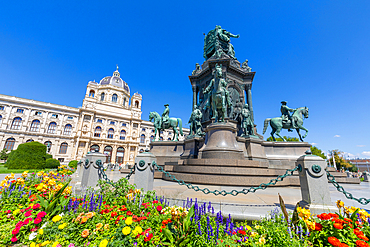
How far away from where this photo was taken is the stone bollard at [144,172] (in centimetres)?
468

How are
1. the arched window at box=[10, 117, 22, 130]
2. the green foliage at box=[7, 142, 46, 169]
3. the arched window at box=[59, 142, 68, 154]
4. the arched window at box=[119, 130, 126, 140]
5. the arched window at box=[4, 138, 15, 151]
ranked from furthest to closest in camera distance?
the arched window at box=[119, 130, 126, 140]
the arched window at box=[59, 142, 68, 154]
the arched window at box=[10, 117, 22, 130]
the arched window at box=[4, 138, 15, 151]
the green foliage at box=[7, 142, 46, 169]

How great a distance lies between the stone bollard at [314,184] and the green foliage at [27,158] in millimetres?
26070

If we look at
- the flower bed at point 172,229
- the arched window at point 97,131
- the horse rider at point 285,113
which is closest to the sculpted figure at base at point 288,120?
the horse rider at point 285,113

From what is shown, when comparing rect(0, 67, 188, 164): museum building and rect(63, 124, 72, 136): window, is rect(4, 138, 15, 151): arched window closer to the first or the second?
rect(0, 67, 188, 164): museum building

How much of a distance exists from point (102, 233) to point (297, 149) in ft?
43.4

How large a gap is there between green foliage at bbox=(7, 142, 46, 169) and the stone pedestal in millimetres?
21718

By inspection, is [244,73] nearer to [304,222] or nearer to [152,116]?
[152,116]

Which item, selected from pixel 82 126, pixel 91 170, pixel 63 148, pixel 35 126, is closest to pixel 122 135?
pixel 82 126

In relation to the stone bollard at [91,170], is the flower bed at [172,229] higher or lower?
lower

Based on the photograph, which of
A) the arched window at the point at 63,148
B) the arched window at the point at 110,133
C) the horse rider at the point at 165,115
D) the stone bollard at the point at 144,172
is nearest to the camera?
the stone bollard at the point at 144,172

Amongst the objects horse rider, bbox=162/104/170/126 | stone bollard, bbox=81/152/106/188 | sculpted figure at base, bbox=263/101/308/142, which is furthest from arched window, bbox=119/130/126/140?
stone bollard, bbox=81/152/106/188

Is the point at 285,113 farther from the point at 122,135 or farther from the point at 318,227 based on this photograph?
the point at 122,135

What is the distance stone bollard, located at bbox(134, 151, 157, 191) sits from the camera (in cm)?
468

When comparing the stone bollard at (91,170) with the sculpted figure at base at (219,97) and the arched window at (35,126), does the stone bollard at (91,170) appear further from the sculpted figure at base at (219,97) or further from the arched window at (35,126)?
the arched window at (35,126)
